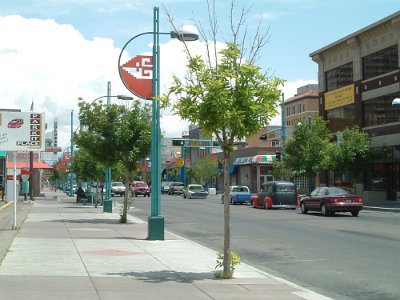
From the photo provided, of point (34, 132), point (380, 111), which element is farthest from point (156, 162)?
point (380, 111)

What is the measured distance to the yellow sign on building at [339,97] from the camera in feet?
160

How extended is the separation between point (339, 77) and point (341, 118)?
A: 3.53 m

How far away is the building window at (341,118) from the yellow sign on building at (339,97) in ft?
1.25

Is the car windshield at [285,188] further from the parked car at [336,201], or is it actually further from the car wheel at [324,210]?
the car wheel at [324,210]

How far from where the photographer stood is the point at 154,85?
17516 mm

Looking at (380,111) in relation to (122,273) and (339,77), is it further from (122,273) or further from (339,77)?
(122,273)

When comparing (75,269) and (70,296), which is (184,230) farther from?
(70,296)

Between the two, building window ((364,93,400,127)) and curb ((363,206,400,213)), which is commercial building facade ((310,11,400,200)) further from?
curb ((363,206,400,213))

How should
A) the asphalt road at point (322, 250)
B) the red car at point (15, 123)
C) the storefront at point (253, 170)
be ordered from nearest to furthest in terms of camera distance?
1. the asphalt road at point (322, 250)
2. the red car at point (15, 123)
3. the storefront at point (253, 170)

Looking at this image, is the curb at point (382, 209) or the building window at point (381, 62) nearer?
the curb at point (382, 209)

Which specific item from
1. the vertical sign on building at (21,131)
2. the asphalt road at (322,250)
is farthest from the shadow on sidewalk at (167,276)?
the vertical sign on building at (21,131)

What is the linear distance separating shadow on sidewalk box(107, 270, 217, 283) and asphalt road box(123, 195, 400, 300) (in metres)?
1.77

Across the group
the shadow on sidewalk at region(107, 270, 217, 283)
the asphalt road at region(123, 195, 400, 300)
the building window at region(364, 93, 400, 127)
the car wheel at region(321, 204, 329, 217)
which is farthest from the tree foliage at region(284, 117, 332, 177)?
the shadow on sidewalk at region(107, 270, 217, 283)

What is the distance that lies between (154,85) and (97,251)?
223 inches
